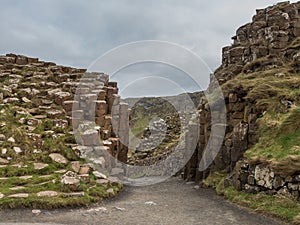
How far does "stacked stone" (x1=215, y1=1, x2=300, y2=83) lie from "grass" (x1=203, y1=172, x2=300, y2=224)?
962 cm

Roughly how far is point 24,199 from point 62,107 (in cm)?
968

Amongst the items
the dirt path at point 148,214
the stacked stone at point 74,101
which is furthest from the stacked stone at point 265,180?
the stacked stone at point 74,101

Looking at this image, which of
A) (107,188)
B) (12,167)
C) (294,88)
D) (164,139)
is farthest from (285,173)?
(164,139)

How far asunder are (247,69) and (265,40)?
115 inches

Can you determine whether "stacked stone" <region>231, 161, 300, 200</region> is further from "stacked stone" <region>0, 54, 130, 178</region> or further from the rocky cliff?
"stacked stone" <region>0, 54, 130, 178</region>

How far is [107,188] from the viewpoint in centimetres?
1290

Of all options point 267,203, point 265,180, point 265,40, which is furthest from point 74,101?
point 265,40

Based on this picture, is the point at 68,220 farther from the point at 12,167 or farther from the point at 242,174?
the point at 242,174

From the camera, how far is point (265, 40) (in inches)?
858

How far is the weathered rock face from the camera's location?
49.0 ft

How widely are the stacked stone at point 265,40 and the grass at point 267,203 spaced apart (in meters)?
9.62

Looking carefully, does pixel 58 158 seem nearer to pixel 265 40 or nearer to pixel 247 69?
pixel 247 69

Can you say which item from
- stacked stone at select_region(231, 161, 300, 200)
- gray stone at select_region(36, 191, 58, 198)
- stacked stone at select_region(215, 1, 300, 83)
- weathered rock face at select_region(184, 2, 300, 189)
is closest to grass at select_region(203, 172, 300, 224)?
stacked stone at select_region(231, 161, 300, 200)

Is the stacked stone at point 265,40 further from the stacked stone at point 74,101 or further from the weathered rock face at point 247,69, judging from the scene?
the stacked stone at point 74,101
